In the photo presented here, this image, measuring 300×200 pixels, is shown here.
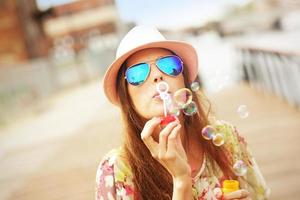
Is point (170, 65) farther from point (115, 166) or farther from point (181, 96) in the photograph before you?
point (115, 166)

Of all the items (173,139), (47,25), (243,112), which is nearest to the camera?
(173,139)

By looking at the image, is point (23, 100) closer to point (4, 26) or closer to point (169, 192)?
point (4, 26)

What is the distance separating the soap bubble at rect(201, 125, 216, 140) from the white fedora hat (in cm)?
18

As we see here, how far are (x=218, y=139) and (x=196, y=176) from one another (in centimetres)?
15

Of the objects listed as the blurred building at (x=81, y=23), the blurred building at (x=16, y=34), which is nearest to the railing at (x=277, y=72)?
the blurred building at (x=16, y=34)

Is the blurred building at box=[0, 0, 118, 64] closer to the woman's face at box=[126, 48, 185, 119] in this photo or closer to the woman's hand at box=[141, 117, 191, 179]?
the woman's face at box=[126, 48, 185, 119]

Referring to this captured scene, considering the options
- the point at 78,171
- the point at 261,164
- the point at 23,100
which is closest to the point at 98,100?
the point at 23,100

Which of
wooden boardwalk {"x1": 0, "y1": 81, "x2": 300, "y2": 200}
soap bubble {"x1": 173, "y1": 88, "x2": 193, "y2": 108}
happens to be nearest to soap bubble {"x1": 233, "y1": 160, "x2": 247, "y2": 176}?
soap bubble {"x1": 173, "y1": 88, "x2": 193, "y2": 108}

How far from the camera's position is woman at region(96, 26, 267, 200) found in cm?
103

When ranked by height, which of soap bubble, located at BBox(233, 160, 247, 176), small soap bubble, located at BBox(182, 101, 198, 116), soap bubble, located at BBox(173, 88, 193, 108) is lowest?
soap bubble, located at BBox(233, 160, 247, 176)

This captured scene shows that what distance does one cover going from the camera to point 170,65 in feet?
3.68

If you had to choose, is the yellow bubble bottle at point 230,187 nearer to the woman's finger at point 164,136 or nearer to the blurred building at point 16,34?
the woman's finger at point 164,136

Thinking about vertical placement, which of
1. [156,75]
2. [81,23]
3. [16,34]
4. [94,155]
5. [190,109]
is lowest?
[94,155]

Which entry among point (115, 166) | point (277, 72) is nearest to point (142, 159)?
point (115, 166)
